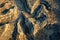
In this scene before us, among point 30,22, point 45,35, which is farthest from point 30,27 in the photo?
point 45,35

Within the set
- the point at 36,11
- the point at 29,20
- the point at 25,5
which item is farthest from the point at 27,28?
the point at 25,5

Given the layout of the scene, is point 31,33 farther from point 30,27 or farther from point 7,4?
point 7,4

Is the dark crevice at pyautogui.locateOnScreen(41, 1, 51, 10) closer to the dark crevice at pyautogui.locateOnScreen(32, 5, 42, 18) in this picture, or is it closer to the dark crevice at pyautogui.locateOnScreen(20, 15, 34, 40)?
the dark crevice at pyautogui.locateOnScreen(32, 5, 42, 18)

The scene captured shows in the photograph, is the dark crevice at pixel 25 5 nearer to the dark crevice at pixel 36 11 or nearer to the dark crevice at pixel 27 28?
the dark crevice at pixel 36 11

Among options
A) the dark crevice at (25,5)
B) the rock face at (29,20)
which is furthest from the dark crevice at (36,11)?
the dark crevice at (25,5)

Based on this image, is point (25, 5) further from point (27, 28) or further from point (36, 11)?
point (27, 28)

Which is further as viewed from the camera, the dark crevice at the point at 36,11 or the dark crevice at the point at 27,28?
the dark crevice at the point at 36,11

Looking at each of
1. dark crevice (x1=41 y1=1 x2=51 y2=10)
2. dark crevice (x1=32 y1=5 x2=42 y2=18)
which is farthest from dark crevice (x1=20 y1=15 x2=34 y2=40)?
dark crevice (x1=41 y1=1 x2=51 y2=10)

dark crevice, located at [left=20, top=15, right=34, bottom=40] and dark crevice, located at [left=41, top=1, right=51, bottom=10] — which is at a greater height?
dark crevice, located at [left=41, top=1, right=51, bottom=10]
